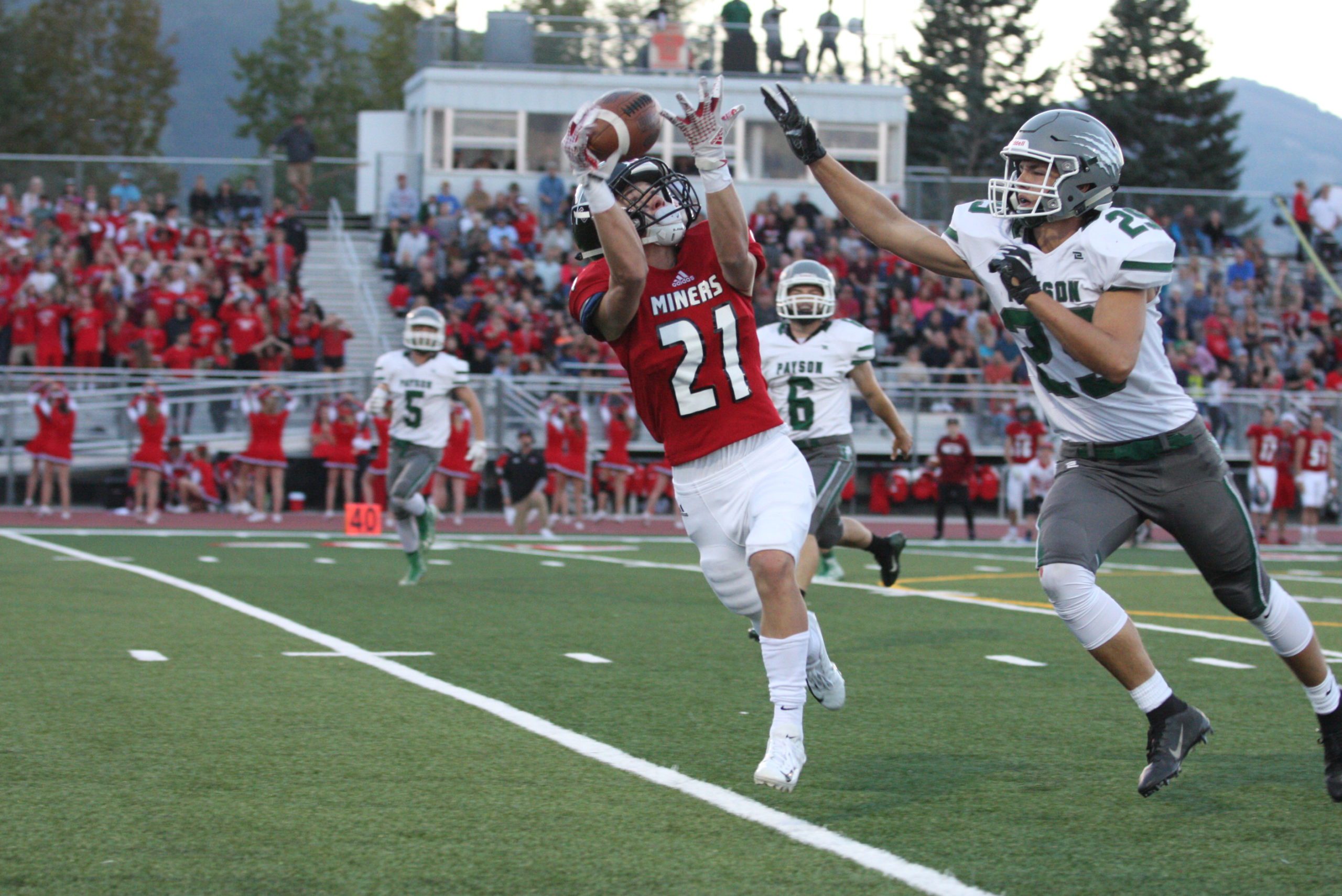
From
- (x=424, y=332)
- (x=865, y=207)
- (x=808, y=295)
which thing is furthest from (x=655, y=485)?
(x=865, y=207)

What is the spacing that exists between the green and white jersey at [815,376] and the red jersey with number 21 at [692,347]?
3936 millimetres

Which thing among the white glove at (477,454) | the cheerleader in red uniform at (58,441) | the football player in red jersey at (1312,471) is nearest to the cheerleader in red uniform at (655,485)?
the cheerleader in red uniform at (58,441)

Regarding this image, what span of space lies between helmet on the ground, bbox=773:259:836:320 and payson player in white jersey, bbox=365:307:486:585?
2.90 metres

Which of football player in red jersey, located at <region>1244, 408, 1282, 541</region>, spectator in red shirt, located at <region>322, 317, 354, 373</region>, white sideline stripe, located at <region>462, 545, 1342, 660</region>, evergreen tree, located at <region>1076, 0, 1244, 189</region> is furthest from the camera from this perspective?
evergreen tree, located at <region>1076, 0, 1244, 189</region>

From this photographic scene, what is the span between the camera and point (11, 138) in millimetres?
53781

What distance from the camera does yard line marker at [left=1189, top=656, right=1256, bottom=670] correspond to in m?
7.41

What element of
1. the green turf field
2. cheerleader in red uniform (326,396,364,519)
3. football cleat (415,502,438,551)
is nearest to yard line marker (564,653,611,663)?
the green turf field

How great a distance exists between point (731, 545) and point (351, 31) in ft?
208

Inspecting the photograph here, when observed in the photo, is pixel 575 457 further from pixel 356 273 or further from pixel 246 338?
A: pixel 356 273

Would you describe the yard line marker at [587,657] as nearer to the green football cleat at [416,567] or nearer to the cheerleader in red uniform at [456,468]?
the green football cleat at [416,567]

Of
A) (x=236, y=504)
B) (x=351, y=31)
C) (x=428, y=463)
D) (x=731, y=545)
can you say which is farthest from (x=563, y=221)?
(x=351, y=31)

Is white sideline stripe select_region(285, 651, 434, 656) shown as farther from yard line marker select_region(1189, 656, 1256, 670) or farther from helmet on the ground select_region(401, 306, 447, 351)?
helmet on the ground select_region(401, 306, 447, 351)

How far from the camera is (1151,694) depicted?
15.1ft

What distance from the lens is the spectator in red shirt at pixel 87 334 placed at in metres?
20.3
